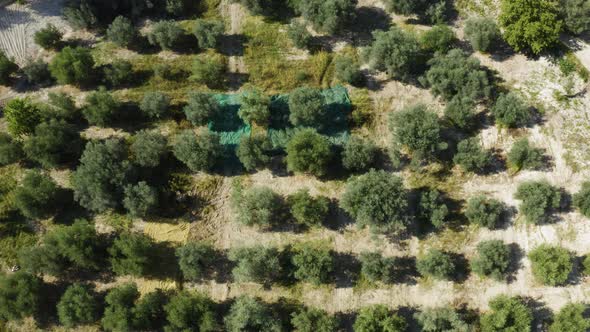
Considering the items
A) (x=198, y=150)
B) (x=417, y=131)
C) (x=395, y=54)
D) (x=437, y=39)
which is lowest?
(x=198, y=150)

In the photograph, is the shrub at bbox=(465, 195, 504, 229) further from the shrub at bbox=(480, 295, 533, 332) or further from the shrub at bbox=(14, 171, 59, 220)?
the shrub at bbox=(14, 171, 59, 220)

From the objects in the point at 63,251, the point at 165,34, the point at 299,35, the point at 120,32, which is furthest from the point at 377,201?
the point at 120,32

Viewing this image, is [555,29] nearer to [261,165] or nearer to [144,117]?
[261,165]

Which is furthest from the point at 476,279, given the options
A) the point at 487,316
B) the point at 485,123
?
the point at 485,123

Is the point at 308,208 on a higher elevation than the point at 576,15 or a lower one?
lower

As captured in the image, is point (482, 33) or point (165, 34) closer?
point (482, 33)

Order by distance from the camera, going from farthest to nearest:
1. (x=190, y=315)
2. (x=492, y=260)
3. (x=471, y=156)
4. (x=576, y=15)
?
(x=576, y=15), (x=471, y=156), (x=492, y=260), (x=190, y=315)

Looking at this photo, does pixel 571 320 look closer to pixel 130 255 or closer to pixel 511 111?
pixel 511 111

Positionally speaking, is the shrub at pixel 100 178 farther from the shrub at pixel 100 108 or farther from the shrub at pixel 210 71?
the shrub at pixel 210 71
